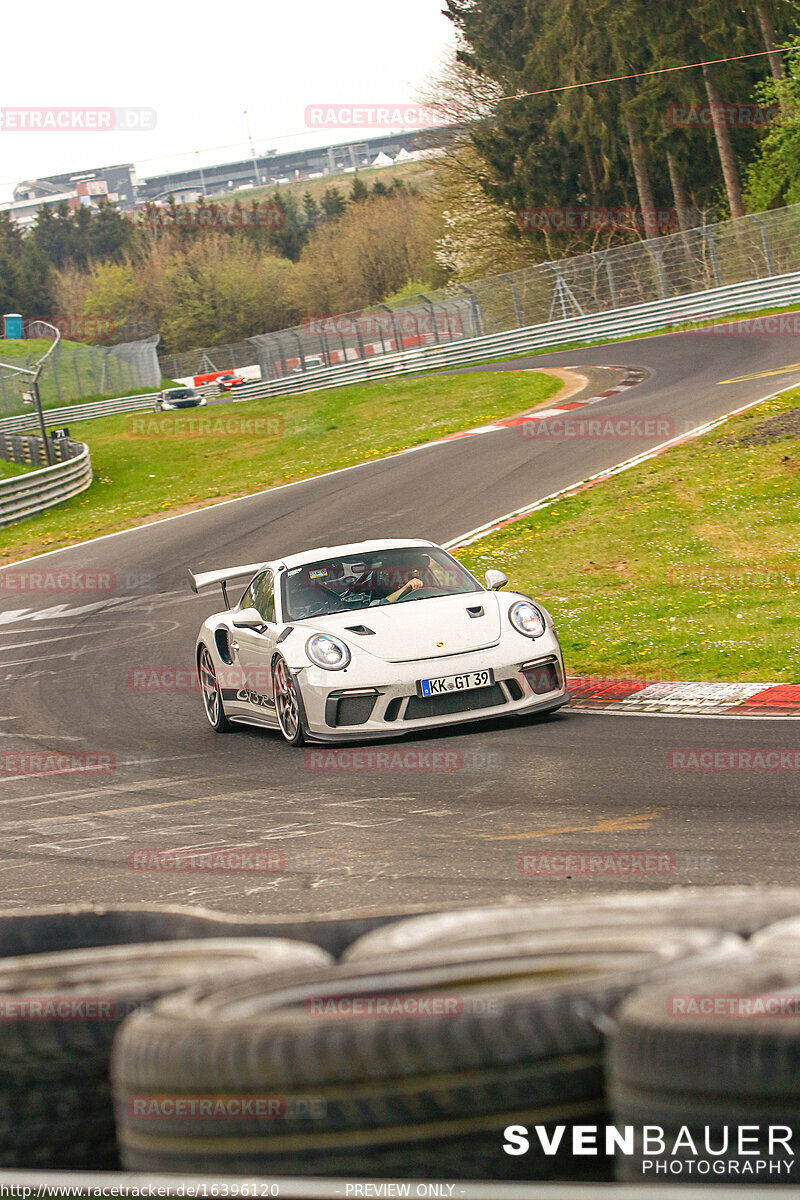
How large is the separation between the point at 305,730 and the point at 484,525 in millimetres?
Result: 10859

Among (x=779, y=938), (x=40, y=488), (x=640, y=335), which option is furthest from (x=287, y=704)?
(x=640, y=335)

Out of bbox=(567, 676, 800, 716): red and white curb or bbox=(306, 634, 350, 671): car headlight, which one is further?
bbox=(306, 634, 350, 671): car headlight

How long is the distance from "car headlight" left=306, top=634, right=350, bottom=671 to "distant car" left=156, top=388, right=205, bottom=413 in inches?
1884

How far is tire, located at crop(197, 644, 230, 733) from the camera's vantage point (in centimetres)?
1084

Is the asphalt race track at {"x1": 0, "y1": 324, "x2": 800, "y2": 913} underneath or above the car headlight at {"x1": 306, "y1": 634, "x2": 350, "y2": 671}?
underneath

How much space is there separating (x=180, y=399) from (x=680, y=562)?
49.8m

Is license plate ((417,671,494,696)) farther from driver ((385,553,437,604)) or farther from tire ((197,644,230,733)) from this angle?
tire ((197,644,230,733))

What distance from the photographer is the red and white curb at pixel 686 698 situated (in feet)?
29.2

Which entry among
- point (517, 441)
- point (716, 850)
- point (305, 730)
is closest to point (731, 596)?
point (305, 730)

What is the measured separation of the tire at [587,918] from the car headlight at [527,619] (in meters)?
6.26

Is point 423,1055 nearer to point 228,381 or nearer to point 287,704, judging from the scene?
point 287,704

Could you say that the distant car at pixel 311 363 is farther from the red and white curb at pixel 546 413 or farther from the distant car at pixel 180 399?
the red and white curb at pixel 546 413

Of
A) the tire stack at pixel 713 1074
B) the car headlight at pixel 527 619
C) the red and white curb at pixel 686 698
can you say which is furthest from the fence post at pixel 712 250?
the tire stack at pixel 713 1074

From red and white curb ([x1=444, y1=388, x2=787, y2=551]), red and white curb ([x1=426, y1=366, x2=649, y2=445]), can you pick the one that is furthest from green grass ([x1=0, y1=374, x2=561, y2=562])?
red and white curb ([x1=444, y1=388, x2=787, y2=551])
